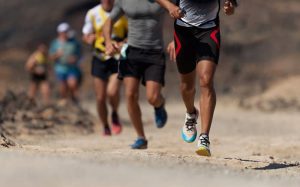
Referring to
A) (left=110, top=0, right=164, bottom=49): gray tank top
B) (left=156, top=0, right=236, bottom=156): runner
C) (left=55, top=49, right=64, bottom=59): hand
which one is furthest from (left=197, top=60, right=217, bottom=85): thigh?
(left=55, top=49, right=64, bottom=59): hand

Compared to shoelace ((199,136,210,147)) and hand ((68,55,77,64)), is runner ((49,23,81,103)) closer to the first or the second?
hand ((68,55,77,64))

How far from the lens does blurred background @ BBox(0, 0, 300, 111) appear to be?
84.4 feet

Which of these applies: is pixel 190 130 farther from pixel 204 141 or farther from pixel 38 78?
pixel 38 78

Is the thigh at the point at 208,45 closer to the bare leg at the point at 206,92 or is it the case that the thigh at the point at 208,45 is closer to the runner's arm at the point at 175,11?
the bare leg at the point at 206,92

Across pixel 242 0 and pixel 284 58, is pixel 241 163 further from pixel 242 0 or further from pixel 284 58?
pixel 242 0

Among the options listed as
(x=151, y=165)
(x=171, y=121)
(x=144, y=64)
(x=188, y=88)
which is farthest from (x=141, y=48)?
(x=171, y=121)

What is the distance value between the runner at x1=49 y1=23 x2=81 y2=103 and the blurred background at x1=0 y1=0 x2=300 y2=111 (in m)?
6.43

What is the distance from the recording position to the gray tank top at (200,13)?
8.49 meters

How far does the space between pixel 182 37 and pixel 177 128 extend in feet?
22.6

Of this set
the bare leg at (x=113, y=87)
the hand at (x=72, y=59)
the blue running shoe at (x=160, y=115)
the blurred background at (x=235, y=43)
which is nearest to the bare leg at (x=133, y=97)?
the blue running shoe at (x=160, y=115)

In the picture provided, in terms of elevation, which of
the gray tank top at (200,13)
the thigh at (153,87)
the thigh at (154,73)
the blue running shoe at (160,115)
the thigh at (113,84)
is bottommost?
the blue running shoe at (160,115)

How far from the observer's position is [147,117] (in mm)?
18250

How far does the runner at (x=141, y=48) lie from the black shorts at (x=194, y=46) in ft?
4.20

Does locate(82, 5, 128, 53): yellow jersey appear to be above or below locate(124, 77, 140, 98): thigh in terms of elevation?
above
